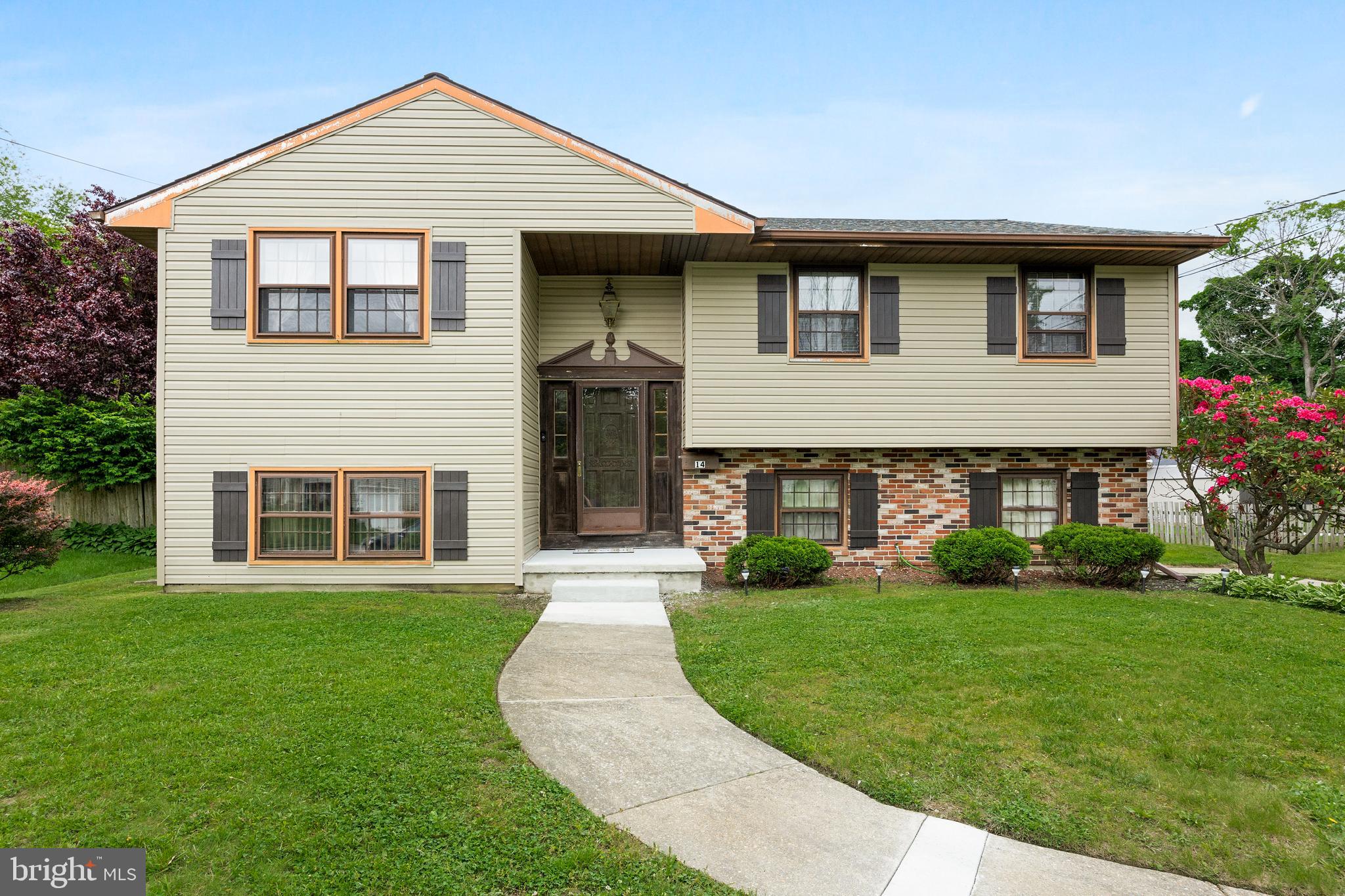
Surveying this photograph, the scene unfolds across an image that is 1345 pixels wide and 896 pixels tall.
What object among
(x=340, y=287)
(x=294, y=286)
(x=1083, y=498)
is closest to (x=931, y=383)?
(x=1083, y=498)

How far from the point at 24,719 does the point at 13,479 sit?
5.64 meters

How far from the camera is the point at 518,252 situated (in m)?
8.55

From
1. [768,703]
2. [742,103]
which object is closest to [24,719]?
[768,703]

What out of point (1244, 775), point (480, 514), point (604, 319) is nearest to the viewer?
point (1244, 775)

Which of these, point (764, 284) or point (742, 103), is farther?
point (742, 103)

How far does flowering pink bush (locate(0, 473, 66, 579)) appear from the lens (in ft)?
24.9

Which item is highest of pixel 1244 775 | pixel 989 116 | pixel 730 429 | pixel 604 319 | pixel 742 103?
pixel 742 103

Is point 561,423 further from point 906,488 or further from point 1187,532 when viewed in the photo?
point 1187,532

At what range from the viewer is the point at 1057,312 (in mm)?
9812

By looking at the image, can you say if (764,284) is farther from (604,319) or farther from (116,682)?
(116,682)

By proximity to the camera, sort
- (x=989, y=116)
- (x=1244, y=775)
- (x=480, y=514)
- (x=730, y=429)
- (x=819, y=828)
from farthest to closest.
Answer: (x=989, y=116), (x=730, y=429), (x=480, y=514), (x=1244, y=775), (x=819, y=828)

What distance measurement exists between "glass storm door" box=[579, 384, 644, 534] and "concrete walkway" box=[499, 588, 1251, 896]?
16.9ft

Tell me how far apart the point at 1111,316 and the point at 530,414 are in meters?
8.06

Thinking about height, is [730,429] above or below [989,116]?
below
